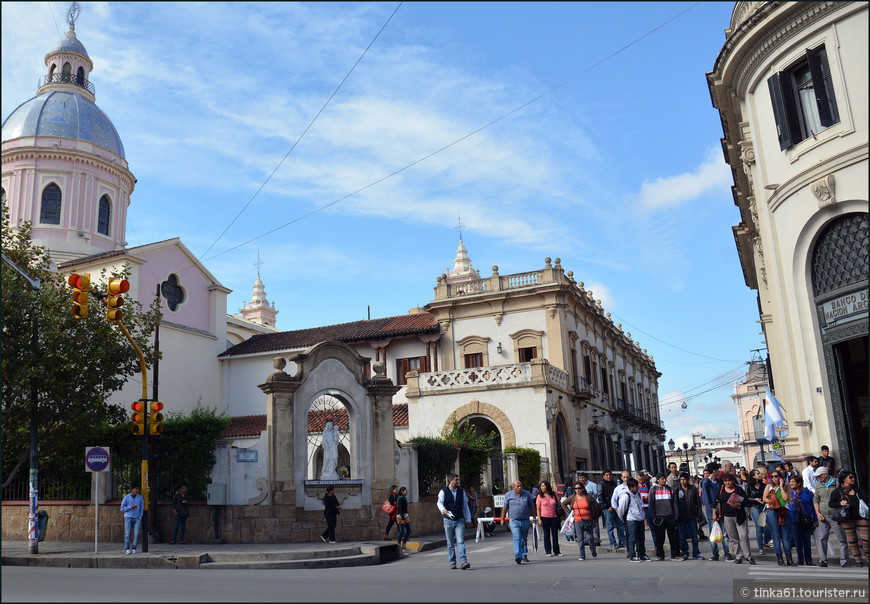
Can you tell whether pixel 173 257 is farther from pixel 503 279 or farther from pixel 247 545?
pixel 247 545

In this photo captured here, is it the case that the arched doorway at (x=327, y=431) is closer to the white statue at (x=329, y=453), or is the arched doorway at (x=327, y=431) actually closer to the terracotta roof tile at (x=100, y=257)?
the white statue at (x=329, y=453)

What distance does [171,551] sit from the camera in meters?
16.8

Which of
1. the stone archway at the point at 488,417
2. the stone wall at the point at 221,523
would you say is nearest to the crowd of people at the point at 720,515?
the stone wall at the point at 221,523

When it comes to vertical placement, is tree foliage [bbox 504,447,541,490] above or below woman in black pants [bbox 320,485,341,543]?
above

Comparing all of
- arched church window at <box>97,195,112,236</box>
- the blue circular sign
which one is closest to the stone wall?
the blue circular sign

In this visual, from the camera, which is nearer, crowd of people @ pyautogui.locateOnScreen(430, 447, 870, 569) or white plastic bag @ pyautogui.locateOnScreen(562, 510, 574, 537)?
crowd of people @ pyautogui.locateOnScreen(430, 447, 870, 569)

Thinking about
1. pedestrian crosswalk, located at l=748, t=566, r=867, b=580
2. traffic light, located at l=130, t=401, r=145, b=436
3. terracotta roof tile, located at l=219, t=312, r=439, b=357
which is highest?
terracotta roof tile, located at l=219, t=312, r=439, b=357

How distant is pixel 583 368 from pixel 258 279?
180 ft

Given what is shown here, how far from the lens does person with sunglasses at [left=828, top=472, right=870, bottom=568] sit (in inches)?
475

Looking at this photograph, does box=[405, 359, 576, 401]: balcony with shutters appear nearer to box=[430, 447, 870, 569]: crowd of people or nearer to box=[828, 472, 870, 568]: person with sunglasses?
box=[430, 447, 870, 569]: crowd of people

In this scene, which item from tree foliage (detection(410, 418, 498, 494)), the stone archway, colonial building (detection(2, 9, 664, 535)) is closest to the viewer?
tree foliage (detection(410, 418, 498, 494))

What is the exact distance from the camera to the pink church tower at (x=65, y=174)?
38.9m

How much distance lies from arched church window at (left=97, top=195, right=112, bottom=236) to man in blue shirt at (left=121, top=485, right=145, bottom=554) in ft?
91.3

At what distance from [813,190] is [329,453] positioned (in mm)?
13653
